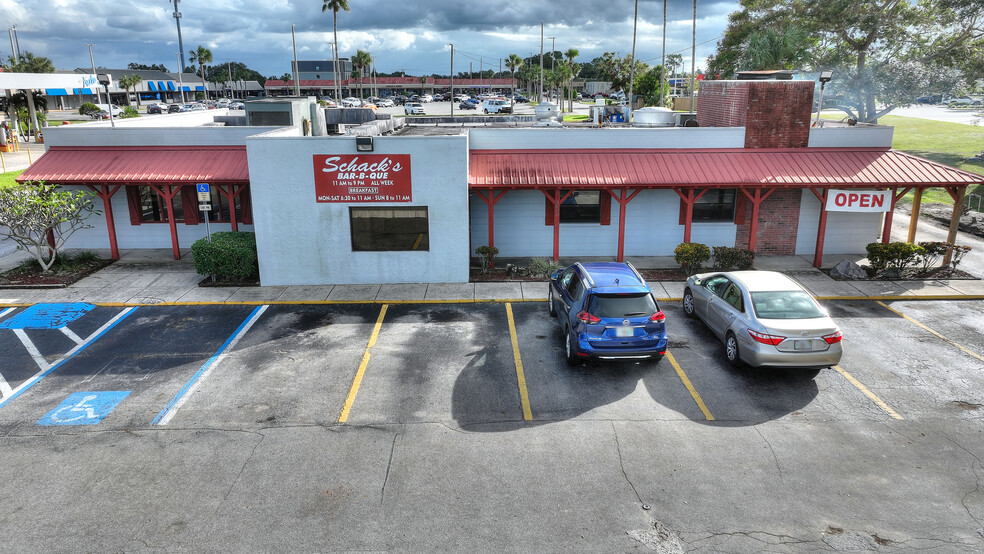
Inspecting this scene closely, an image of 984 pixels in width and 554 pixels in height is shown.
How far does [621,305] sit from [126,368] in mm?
9711

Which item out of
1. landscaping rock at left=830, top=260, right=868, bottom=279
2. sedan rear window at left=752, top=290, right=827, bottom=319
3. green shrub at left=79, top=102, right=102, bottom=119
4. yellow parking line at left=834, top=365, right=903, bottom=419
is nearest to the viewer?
yellow parking line at left=834, top=365, right=903, bottom=419

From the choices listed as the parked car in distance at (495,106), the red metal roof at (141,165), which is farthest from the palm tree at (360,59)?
the red metal roof at (141,165)

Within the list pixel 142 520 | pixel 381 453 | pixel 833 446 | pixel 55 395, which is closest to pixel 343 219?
pixel 55 395

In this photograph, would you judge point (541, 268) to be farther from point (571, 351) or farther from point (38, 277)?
point (38, 277)

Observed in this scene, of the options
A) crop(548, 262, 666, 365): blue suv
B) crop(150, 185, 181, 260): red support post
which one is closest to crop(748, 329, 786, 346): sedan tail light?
crop(548, 262, 666, 365): blue suv

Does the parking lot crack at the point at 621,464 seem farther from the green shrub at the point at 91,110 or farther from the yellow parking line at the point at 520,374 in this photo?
the green shrub at the point at 91,110

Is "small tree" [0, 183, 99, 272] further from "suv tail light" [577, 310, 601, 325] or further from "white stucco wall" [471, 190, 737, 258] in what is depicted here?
"suv tail light" [577, 310, 601, 325]

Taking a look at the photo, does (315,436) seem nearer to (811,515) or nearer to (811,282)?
(811,515)

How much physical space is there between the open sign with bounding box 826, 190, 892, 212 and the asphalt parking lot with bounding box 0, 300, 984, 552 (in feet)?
16.4

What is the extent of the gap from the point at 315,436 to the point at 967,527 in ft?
29.1

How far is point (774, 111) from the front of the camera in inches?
772

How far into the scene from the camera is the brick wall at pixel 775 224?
20.0 m

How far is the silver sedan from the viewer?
444 inches

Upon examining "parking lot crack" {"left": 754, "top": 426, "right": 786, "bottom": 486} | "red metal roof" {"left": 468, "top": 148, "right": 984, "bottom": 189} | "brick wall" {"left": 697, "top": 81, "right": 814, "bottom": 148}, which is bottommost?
"parking lot crack" {"left": 754, "top": 426, "right": 786, "bottom": 486}
